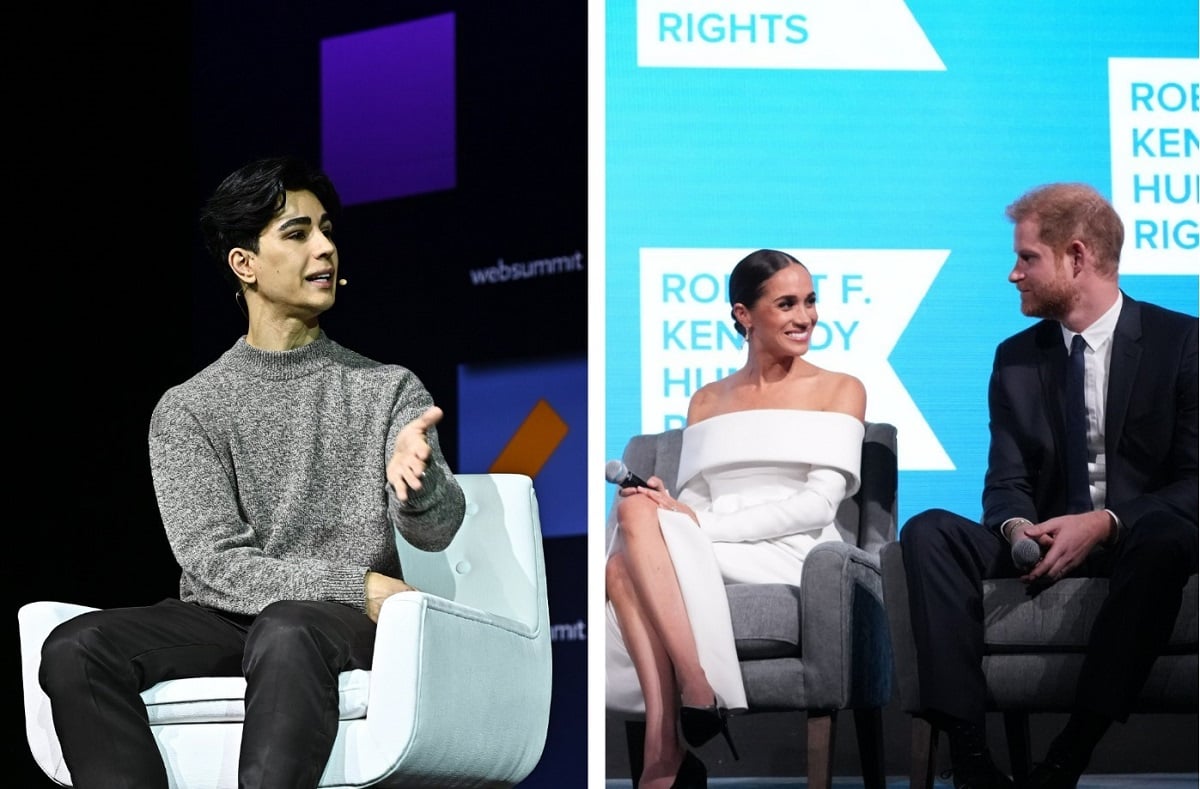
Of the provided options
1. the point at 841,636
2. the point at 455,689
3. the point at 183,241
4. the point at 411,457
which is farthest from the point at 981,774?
the point at 183,241

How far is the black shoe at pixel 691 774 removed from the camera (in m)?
3.30

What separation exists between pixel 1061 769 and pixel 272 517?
1.68 metres

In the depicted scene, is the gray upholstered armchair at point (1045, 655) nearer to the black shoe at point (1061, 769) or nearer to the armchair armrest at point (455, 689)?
the black shoe at point (1061, 769)

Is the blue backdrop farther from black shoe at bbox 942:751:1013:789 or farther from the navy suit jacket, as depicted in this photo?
black shoe at bbox 942:751:1013:789

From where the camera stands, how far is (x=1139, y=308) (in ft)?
10.9

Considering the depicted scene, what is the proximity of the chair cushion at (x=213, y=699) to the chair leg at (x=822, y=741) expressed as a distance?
1.13 meters

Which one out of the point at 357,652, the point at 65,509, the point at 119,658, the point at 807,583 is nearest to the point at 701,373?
the point at 807,583

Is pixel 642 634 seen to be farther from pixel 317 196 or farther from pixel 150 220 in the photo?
pixel 150 220

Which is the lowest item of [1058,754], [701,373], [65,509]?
[1058,754]

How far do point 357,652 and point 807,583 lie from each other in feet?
3.62

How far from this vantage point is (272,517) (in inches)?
108

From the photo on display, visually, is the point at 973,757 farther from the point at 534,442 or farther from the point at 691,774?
the point at 534,442

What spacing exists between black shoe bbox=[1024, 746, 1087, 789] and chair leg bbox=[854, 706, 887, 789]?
318 mm

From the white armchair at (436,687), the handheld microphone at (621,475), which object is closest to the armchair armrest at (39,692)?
the white armchair at (436,687)
